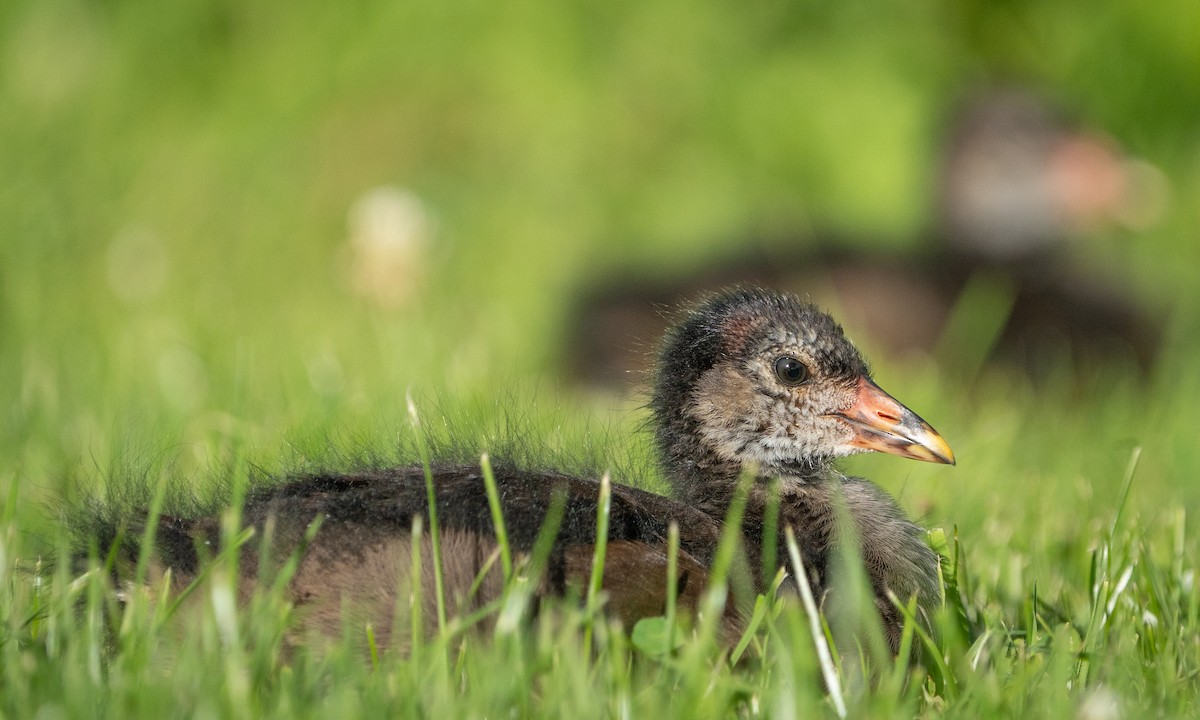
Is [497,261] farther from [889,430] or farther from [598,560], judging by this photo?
[598,560]

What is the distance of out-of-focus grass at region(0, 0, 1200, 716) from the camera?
2.20 m

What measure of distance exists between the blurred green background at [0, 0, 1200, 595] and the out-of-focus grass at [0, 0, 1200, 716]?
23 millimetres

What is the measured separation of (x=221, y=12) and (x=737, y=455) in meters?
7.15

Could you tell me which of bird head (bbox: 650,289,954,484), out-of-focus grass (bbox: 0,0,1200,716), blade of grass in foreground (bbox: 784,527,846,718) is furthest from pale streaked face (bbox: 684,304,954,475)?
blade of grass in foreground (bbox: 784,527,846,718)

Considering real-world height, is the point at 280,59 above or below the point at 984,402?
above

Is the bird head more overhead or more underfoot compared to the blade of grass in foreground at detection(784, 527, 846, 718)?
more overhead

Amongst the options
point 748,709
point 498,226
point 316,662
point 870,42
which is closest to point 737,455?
point 748,709

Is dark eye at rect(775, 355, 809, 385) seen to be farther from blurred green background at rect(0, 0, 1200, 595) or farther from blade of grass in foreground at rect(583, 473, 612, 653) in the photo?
blurred green background at rect(0, 0, 1200, 595)

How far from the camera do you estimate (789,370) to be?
306 cm

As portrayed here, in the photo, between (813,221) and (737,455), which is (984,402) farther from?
(737,455)

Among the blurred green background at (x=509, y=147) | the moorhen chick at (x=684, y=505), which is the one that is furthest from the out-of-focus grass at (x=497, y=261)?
the moorhen chick at (x=684, y=505)

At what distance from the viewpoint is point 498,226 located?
8438 mm

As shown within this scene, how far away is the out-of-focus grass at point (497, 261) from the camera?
2.20 m

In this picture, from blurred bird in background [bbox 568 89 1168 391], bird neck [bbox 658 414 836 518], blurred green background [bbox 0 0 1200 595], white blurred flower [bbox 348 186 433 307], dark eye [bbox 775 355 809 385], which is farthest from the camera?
white blurred flower [bbox 348 186 433 307]
